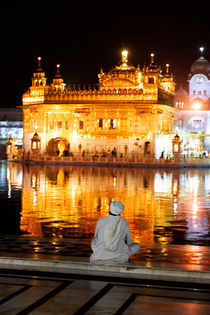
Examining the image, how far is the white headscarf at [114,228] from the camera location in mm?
6820

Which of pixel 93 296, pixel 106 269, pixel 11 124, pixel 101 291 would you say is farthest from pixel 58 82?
pixel 93 296

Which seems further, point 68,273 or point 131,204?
point 131,204

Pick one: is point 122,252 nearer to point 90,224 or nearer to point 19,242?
point 19,242

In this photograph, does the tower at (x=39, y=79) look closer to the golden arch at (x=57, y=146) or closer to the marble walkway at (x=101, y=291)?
the golden arch at (x=57, y=146)

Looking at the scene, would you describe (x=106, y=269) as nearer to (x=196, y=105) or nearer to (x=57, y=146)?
(x=57, y=146)

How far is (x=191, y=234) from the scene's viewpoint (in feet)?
35.1

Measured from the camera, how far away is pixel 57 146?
194 feet

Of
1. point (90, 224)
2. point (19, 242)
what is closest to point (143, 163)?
point (90, 224)

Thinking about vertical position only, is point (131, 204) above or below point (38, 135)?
below

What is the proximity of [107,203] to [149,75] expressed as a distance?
129ft

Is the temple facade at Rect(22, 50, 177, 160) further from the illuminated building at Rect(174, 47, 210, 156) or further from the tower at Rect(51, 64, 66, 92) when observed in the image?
the illuminated building at Rect(174, 47, 210, 156)

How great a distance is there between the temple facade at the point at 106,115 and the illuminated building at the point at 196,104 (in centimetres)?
896

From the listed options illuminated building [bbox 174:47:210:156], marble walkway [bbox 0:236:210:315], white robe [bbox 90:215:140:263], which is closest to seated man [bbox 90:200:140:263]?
white robe [bbox 90:215:140:263]

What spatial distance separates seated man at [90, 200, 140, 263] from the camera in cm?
683
